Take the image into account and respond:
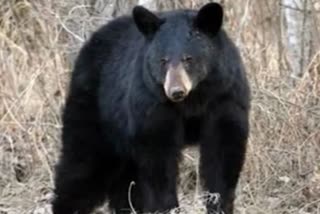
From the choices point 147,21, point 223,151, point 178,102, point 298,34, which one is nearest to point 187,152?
point 298,34

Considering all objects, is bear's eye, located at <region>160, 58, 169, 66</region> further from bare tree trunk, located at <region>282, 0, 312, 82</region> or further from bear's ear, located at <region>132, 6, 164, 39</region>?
bare tree trunk, located at <region>282, 0, 312, 82</region>

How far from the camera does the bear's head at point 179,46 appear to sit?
541 centimetres

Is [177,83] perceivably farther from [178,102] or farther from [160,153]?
[160,153]

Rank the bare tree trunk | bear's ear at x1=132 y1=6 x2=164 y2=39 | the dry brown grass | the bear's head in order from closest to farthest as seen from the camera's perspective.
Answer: the bear's head, bear's ear at x1=132 y1=6 x2=164 y2=39, the dry brown grass, the bare tree trunk

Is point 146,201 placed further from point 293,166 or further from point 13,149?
point 13,149

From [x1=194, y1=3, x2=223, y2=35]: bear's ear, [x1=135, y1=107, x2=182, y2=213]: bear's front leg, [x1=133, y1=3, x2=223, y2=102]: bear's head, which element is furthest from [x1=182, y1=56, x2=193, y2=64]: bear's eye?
[x1=135, y1=107, x2=182, y2=213]: bear's front leg

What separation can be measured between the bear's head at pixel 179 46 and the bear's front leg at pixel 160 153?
0.79ft

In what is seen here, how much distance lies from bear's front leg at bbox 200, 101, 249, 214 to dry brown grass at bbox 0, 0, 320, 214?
1.32ft

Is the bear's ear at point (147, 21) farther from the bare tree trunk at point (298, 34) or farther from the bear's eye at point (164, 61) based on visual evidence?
the bare tree trunk at point (298, 34)

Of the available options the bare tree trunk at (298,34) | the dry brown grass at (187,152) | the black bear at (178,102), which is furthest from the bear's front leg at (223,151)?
the bare tree trunk at (298,34)

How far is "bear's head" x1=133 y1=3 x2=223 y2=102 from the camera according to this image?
5.41 meters

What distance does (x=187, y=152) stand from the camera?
7547 millimetres

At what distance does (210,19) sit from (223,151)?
76 cm

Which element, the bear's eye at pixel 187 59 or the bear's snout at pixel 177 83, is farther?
the bear's eye at pixel 187 59
